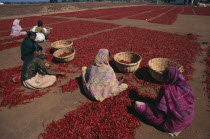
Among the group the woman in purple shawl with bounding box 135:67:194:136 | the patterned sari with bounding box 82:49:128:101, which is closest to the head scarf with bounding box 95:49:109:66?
the patterned sari with bounding box 82:49:128:101

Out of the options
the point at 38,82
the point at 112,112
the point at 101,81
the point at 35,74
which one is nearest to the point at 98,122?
the point at 112,112

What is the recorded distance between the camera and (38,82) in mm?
4641

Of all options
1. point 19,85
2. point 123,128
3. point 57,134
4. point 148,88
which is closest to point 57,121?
point 57,134

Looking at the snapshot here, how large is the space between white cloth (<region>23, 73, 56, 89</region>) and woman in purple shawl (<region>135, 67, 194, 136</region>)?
3610mm

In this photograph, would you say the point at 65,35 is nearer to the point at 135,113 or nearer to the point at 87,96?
the point at 87,96

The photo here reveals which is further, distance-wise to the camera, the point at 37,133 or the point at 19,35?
the point at 19,35

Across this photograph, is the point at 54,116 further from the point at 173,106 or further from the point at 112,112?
the point at 173,106

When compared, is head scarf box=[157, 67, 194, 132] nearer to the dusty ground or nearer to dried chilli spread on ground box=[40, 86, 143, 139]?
the dusty ground

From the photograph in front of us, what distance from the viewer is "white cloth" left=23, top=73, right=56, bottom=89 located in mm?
4598

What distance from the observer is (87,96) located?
4.44 m

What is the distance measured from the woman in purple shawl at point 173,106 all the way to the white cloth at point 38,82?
3.61 m

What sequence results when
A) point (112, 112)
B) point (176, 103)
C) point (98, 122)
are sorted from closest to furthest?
point (176, 103) < point (98, 122) < point (112, 112)

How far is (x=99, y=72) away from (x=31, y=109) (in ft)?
7.91

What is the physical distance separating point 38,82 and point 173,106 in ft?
14.1
